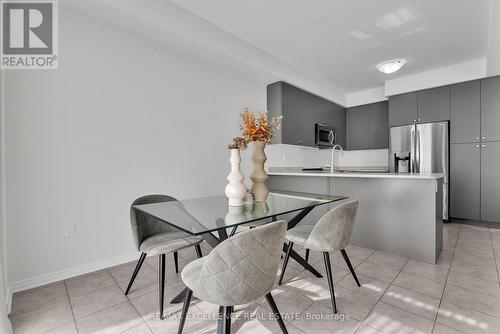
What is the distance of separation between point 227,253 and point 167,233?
3.62 ft

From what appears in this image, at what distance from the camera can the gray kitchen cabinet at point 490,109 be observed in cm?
351

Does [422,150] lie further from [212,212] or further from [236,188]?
[212,212]

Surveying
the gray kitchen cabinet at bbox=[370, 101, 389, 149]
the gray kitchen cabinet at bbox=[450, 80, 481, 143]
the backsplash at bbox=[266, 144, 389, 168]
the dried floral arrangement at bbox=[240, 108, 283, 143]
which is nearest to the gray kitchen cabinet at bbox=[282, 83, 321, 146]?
the backsplash at bbox=[266, 144, 389, 168]

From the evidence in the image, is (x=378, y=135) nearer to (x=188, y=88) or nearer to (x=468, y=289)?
(x=468, y=289)

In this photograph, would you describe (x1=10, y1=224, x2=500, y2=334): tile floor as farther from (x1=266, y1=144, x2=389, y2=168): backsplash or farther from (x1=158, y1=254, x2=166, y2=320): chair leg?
(x1=266, y1=144, x2=389, y2=168): backsplash

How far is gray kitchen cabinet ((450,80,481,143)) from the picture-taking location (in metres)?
3.64

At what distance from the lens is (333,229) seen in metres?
1.67

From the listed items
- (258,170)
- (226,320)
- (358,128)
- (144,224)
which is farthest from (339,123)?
(226,320)

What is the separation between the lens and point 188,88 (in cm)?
291

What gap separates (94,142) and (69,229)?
30.9 inches

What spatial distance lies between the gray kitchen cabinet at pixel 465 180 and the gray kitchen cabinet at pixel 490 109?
0.21m

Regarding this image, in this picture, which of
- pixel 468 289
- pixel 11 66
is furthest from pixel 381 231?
pixel 11 66

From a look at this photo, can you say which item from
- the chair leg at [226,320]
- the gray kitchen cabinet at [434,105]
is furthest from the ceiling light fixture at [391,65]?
the chair leg at [226,320]

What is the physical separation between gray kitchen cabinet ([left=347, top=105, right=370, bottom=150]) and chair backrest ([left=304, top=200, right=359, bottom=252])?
3716 mm
